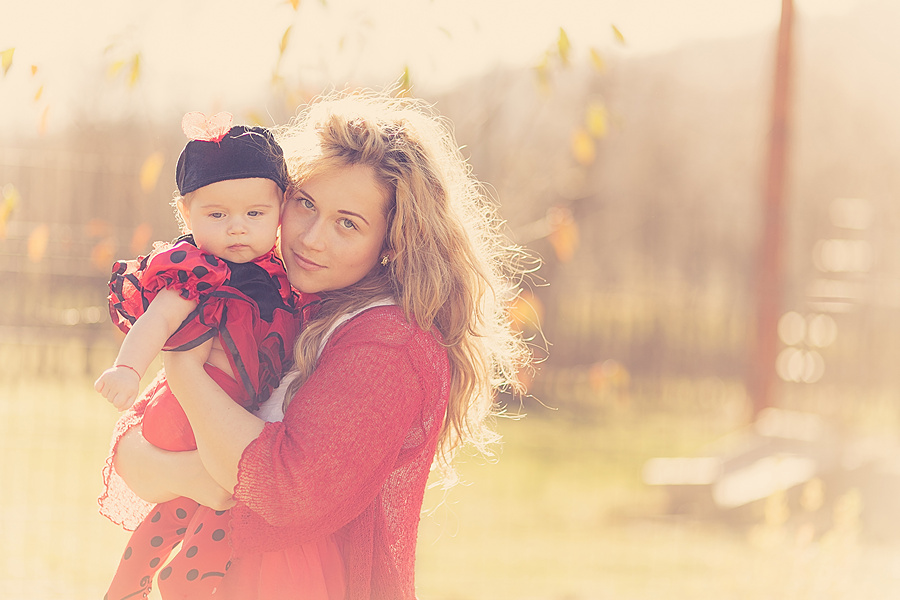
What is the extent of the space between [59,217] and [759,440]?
6138 millimetres

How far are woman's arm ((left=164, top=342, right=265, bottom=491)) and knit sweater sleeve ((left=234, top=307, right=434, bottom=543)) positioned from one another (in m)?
0.03

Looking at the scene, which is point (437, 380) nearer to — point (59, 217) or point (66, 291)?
point (66, 291)

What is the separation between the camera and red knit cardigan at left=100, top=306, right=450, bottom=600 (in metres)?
1.62

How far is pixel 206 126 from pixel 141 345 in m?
0.47

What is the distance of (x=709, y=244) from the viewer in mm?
9078

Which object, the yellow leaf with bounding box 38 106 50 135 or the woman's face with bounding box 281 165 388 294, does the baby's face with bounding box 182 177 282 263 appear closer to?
the woman's face with bounding box 281 165 388 294

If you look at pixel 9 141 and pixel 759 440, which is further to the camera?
pixel 9 141

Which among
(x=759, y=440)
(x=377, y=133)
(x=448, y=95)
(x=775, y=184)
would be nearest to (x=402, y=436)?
(x=377, y=133)

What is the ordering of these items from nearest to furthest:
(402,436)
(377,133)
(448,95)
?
1. (402,436)
2. (377,133)
3. (448,95)

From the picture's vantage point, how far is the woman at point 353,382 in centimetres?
164

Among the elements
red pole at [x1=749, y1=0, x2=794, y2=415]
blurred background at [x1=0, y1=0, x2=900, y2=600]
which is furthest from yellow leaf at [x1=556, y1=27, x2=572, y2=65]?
red pole at [x1=749, y1=0, x2=794, y2=415]

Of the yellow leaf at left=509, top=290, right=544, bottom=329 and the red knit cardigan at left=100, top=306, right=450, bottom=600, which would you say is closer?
the red knit cardigan at left=100, top=306, right=450, bottom=600

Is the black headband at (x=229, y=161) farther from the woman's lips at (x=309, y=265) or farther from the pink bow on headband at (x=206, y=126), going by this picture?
the woman's lips at (x=309, y=265)

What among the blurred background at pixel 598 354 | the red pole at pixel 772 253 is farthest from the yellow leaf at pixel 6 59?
the red pole at pixel 772 253
